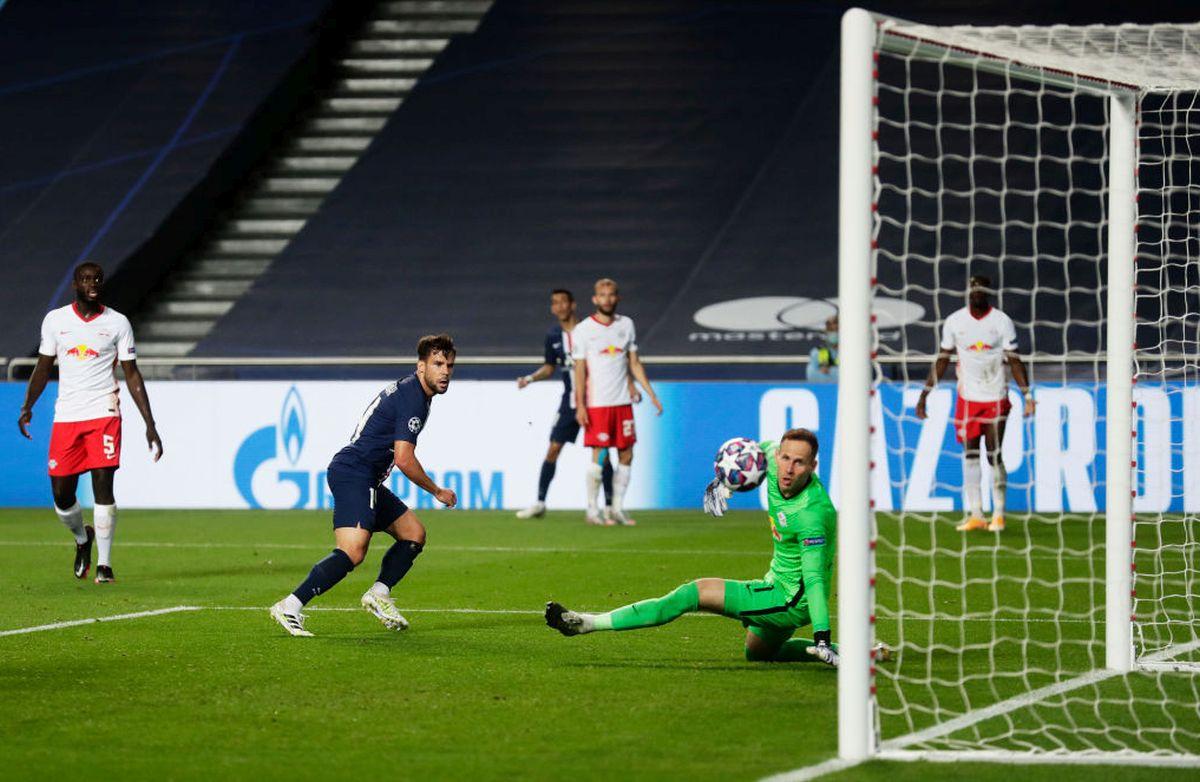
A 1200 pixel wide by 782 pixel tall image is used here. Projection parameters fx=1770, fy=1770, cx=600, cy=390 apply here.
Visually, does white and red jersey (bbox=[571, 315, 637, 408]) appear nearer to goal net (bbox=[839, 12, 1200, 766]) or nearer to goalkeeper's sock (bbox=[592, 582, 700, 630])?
goal net (bbox=[839, 12, 1200, 766])

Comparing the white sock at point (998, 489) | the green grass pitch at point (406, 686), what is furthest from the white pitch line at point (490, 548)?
the white sock at point (998, 489)

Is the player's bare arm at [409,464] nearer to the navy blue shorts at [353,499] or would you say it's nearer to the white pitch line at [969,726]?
the navy blue shorts at [353,499]

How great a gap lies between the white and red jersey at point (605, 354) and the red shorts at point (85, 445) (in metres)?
5.24

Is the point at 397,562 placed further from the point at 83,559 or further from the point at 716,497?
the point at 83,559

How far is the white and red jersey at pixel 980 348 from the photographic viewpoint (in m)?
13.8

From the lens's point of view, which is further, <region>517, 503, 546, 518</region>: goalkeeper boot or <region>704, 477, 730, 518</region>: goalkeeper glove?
<region>517, 503, 546, 518</region>: goalkeeper boot

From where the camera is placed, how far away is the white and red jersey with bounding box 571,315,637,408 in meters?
15.1

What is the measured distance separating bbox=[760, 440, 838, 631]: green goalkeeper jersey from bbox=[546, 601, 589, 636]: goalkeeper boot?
2.52 feet

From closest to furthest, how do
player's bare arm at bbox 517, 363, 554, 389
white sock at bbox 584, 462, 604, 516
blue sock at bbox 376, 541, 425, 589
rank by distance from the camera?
1. blue sock at bbox 376, 541, 425, 589
2. white sock at bbox 584, 462, 604, 516
3. player's bare arm at bbox 517, 363, 554, 389

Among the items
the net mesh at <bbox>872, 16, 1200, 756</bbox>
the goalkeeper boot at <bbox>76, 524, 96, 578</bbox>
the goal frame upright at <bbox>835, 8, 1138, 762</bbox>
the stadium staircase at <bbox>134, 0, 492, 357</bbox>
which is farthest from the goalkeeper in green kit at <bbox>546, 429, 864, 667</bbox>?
the stadium staircase at <bbox>134, 0, 492, 357</bbox>

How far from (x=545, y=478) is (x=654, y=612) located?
874 cm

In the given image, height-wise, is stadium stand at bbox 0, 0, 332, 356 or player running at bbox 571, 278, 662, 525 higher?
stadium stand at bbox 0, 0, 332, 356

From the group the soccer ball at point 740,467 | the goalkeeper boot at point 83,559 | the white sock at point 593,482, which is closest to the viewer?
the soccer ball at point 740,467

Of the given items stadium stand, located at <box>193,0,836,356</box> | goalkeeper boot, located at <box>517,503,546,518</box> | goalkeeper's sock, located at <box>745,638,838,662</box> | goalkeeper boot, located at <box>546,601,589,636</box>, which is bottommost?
goalkeeper's sock, located at <box>745,638,838,662</box>
